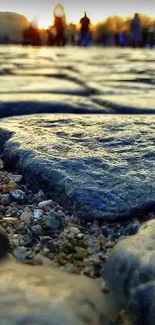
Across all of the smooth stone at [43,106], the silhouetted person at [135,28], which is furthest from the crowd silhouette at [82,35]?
the smooth stone at [43,106]

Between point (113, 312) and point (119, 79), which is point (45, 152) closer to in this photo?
point (113, 312)

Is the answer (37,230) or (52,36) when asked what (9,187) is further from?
(52,36)

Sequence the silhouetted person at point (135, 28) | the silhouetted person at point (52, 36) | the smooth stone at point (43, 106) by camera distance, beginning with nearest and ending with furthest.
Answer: the smooth stone at point (43, 106) → the silhouetted person at point (135, 28) → the silhouetted person at point (52, 36)

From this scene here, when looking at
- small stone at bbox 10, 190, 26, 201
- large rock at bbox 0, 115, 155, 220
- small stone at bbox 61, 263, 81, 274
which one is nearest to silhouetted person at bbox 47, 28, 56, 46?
large rock at bbox 0, 115, 155, 220

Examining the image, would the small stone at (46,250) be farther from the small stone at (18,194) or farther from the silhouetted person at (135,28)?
the silhouetted person at (135,28)

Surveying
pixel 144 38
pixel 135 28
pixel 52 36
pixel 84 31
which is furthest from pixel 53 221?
pixel 144 38

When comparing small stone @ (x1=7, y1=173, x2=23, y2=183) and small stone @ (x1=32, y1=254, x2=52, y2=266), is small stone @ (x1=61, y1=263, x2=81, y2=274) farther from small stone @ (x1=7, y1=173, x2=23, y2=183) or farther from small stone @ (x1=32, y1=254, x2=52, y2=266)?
small stone @ (x1=7, y1=173, x2=23, y2=183)

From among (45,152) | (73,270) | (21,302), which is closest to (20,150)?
(45,152)
